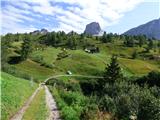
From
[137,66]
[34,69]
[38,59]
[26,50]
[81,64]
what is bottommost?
[137,66]

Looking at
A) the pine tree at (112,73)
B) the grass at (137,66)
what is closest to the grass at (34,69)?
the pine tree at (112,73)

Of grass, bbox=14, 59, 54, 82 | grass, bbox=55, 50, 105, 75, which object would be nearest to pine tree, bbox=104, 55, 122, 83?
grass, bbox=14, 59, 54, 82

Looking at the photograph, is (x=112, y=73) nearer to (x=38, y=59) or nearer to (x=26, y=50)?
(x=38, y=59)

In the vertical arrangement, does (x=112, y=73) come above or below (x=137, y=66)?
above

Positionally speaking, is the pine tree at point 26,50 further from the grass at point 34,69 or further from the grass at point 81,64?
the grass at point 81,64

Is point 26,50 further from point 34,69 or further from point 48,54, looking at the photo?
point 48,54

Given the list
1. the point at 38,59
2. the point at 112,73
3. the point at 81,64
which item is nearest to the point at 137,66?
the point at 81,64

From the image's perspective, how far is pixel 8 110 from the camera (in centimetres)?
2878

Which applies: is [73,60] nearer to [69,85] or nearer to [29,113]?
[69,85]

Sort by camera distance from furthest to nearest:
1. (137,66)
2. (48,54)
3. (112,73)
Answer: (48,54) < (137,66) < (112,73)

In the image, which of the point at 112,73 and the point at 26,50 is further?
the point at 26,50

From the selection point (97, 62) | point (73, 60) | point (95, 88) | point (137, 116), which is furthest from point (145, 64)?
point (137, 116)

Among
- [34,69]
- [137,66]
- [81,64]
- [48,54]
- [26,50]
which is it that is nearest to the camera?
[34,69]

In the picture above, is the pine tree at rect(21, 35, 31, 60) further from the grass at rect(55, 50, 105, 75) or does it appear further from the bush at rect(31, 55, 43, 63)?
the grass at rect(55, 50, 105, 75)
